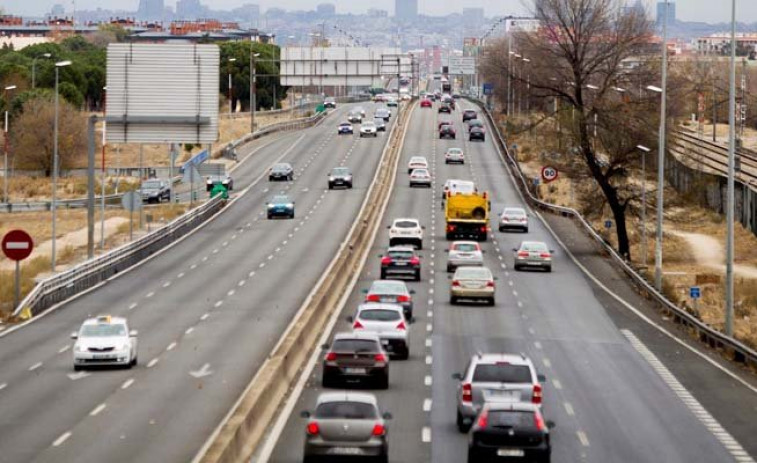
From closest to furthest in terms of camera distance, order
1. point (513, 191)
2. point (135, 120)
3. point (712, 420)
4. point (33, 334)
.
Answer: point (712, 420)
point (33, 334)
point (135, 120)
point (513, 191)

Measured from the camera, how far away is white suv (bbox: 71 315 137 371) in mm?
37531

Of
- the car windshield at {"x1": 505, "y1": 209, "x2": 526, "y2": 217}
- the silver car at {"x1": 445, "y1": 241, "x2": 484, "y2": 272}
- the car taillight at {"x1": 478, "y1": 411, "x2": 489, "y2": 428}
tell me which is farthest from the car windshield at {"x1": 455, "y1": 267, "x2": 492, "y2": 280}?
the car taillight at {"x1": 478, "y1": 411, "x2": 489, "y2": 428}

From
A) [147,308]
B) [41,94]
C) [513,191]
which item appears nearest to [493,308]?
[147,308]

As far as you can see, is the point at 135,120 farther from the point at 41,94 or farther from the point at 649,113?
the point at 41,94

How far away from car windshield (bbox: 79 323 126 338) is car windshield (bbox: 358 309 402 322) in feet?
19.0

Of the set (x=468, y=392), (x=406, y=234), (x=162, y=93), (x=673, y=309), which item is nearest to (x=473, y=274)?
(x=673, y=309)

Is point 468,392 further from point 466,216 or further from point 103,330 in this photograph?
point 466,216

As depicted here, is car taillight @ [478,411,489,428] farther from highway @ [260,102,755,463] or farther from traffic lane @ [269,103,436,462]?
traffic lane @ [269,103,436,462]

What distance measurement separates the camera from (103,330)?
125ft

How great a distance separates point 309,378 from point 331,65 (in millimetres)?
134472

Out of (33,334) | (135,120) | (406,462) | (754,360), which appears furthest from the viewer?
(135,120)

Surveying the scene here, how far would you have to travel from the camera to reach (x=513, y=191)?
10281cm

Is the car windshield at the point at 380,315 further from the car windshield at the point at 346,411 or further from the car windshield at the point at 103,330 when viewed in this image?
the car windshield at the point at 346,411

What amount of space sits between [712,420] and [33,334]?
21749mm
